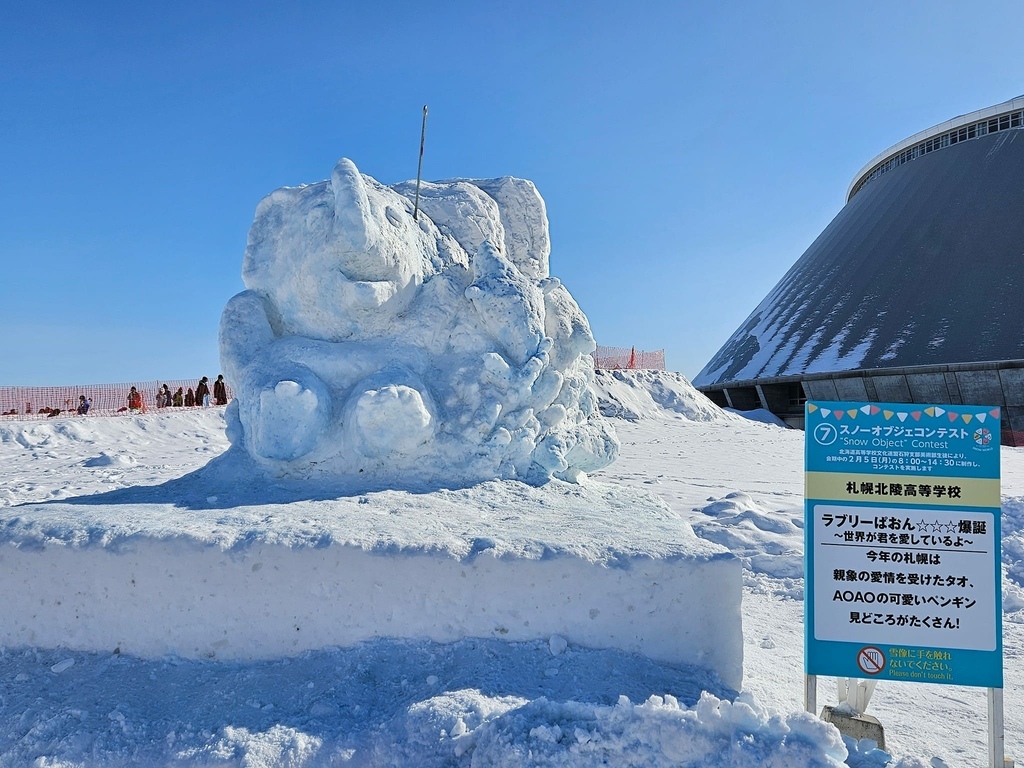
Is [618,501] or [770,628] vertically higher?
[618,501]

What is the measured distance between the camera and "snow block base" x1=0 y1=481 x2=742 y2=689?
2709 millimetres

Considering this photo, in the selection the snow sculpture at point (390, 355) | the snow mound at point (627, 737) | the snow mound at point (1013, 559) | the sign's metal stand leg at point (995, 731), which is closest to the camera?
the snow mound at point (627, 737)

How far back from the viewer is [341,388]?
379 cm

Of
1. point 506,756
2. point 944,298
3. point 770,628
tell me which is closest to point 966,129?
point 944,298

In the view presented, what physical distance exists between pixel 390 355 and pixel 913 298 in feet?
75.0

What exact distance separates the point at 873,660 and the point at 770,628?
1.59 meters

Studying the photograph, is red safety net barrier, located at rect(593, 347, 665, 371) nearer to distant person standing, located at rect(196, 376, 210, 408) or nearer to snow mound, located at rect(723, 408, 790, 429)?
snow mound, located at rect(723, 408, 790, 429)

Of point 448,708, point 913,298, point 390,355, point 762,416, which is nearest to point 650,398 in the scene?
point 762,416

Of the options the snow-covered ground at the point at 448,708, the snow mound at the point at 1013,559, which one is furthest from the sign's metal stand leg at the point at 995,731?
the snow mound at the point at 1013,559

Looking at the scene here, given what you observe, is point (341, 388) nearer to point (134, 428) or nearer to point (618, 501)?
point (618, 501)

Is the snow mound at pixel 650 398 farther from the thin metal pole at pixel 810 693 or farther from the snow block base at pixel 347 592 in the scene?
the thin metal pole at pixel 810 693

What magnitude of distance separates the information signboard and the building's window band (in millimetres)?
32426

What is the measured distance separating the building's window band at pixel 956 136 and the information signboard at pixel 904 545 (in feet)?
106

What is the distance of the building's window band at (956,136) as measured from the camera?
2664 cm
